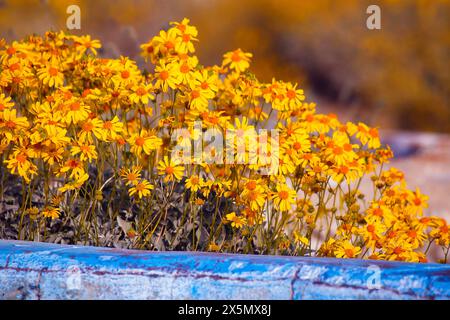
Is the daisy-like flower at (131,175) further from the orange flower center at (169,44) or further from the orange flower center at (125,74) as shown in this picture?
the orange flower center at (169,44)

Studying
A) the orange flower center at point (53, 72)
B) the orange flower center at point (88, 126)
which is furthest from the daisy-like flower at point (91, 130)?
the orange flower center at point (53, 72)

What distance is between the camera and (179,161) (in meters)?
2.56

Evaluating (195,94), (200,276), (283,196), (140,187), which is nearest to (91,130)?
(140,187)

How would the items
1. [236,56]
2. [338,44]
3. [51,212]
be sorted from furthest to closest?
[338,44] → [236,56] → [51,212]

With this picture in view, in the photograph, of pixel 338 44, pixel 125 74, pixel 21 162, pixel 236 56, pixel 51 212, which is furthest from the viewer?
pixel 338 44

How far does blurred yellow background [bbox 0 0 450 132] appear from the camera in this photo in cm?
973

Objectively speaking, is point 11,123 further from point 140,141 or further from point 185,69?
point 185,69

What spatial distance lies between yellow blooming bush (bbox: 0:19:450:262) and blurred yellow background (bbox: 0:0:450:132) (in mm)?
6748

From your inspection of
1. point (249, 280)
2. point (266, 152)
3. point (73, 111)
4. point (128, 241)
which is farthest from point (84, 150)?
point (249, 280)

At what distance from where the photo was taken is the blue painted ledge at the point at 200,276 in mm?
1896

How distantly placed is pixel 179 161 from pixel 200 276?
639mm

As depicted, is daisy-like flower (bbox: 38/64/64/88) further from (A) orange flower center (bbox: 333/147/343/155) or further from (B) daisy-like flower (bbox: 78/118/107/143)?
(A) orange flower center (bbox: 333/147/343/155)

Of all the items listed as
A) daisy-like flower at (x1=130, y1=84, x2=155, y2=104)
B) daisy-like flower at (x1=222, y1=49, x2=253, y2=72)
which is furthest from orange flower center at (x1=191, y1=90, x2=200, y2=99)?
daisy-like flower at (x1=222, y1=49, x2=253, y2=72)
